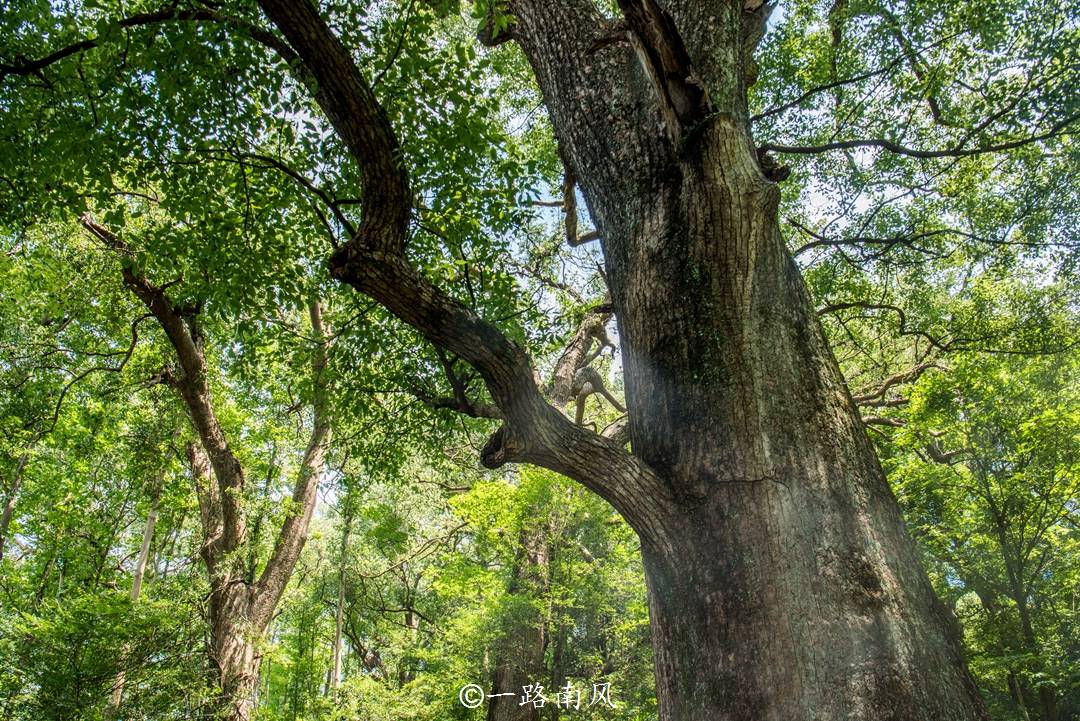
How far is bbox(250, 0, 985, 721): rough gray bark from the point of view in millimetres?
2061

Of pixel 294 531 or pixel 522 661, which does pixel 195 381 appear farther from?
pixel 522 661

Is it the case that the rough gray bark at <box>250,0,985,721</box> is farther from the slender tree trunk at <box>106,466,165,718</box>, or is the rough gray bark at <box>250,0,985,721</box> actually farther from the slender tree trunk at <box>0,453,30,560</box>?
the slender tree trunk at <box>0,453,30,560</box>

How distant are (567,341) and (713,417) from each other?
19.3 ft

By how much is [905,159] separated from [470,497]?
8291 millimetres

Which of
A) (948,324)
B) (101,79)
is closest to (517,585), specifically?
(948,324)

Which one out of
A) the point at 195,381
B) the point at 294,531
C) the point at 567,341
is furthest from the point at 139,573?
the point at 567,341

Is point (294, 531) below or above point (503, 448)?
above

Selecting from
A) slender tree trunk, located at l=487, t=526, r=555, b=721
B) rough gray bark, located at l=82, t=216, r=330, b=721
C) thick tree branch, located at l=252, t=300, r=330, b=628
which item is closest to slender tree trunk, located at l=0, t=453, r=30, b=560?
rough gray bark, located at l=82, t=216, r=330, b=721

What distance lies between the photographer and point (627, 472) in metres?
2.53

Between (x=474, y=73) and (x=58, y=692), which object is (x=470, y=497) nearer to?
(x=58, y=692)

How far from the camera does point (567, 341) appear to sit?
8312 millimetres

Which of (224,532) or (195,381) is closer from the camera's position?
(195,381)

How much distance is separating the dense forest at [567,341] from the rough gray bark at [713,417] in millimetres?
Answer: 14

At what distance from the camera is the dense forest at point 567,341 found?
7.82ft
